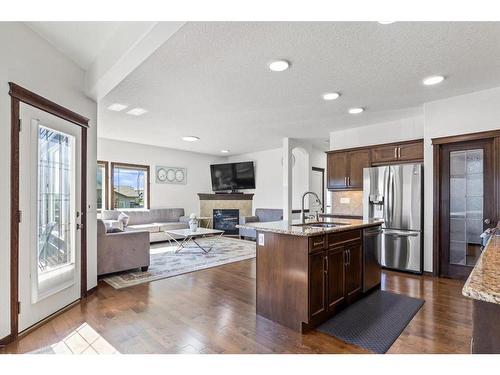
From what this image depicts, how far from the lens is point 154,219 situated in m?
7.21

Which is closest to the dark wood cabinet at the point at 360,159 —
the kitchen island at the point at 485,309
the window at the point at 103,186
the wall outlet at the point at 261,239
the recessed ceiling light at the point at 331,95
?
the recessed ceiling light at the point at 331,95

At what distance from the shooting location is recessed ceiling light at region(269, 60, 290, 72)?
8.97 feet

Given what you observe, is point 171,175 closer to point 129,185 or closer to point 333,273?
point 129,185

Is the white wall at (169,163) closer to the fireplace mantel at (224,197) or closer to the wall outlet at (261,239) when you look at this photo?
the fireplace mantel at (224,197)

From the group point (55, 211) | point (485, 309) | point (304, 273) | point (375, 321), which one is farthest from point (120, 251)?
point (485, 309)

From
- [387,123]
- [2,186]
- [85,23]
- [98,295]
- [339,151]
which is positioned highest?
[85,23]

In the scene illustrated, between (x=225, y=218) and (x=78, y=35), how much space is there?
6153 millimetres

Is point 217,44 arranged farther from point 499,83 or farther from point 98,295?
point 499,83

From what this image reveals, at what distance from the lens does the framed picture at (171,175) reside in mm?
7702

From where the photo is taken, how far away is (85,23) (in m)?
2.39

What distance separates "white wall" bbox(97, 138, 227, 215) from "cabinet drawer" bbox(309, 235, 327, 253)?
6014 millimetres

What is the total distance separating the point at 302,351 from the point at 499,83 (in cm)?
383
